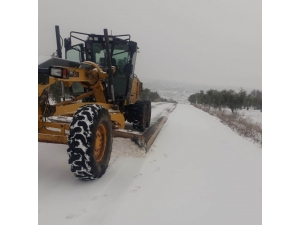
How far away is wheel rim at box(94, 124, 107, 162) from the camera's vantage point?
10.5 ft

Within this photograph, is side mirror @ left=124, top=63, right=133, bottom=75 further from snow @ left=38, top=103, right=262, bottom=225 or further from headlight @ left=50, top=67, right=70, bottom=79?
A: headlight @ left=50, top=67, right=70, bottom=79

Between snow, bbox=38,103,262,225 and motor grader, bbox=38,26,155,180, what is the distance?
28 cm

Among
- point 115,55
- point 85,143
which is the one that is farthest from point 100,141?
point 115,55

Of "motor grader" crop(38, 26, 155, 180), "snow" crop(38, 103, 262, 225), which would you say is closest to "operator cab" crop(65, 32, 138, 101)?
"motor grader" crop(38, 26, 155, 180)

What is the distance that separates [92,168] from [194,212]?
1.17m

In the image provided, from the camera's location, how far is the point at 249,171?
12.2 ft

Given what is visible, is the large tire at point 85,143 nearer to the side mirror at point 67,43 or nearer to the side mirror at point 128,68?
the side mirror at point 67,43

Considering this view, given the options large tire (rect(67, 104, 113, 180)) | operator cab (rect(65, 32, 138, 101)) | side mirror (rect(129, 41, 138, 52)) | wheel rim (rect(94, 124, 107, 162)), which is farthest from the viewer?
side mirror (rect(129, 41, 138, 52))

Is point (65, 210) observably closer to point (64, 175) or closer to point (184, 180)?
point (64, 175)

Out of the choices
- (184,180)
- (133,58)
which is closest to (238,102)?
(133,58)

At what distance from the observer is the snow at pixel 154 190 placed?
2.33m

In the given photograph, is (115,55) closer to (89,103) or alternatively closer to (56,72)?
(89,103)

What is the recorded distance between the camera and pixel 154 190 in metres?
2.88

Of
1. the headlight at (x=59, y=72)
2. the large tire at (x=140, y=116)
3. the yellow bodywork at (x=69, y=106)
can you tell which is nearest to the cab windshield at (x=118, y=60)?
the yellow bodywork at (x=69, y=106)
